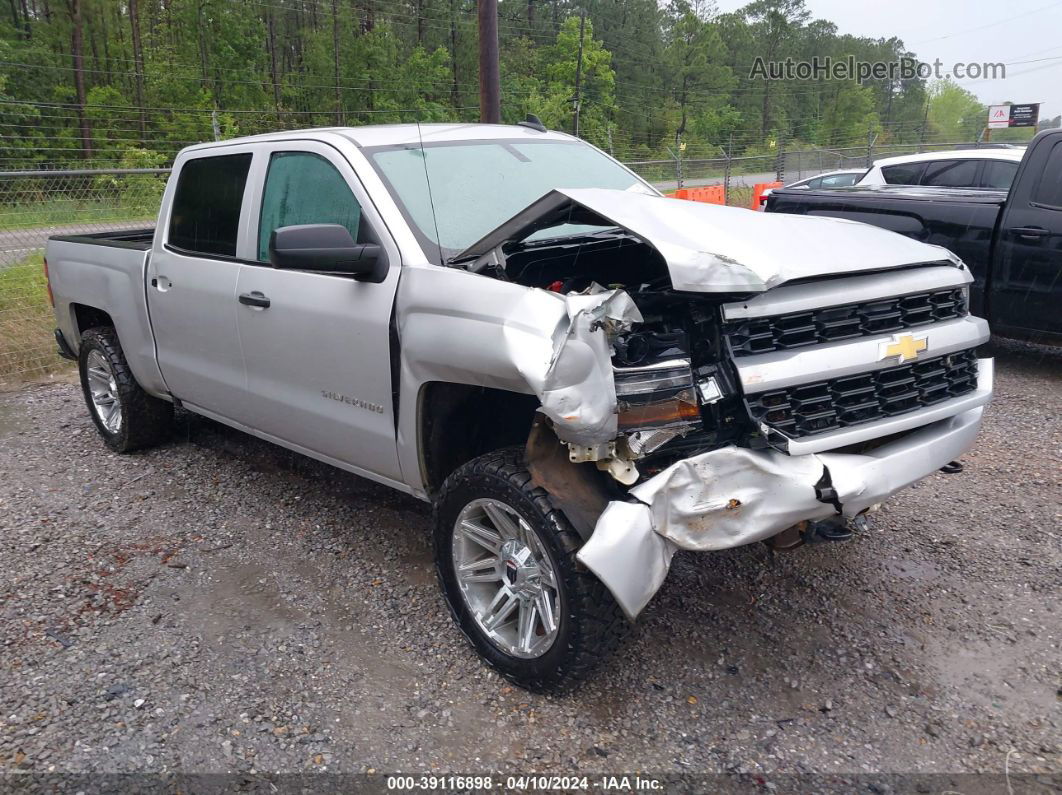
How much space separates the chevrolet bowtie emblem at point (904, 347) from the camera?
9.27 feet

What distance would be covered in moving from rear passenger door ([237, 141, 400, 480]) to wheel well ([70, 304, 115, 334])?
2.19 metres

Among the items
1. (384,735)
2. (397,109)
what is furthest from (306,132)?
(397,109)

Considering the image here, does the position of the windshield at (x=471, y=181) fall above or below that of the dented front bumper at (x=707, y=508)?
above

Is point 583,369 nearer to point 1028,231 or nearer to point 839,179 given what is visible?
point 1028,231

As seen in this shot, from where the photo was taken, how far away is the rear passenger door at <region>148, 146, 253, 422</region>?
4.17 meters

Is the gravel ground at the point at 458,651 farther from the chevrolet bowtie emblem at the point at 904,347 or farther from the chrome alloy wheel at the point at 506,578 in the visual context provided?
the chevrolet bowtie emblem at the point at 904,347

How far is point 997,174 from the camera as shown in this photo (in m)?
8.81

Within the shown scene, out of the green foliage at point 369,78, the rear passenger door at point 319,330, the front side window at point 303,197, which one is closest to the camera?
the rear passenger door at point 319,330

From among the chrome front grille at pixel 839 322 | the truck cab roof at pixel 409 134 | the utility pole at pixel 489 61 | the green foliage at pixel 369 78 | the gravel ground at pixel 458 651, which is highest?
the green foliage at pixel 369 78

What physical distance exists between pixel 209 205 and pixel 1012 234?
18.7 ft

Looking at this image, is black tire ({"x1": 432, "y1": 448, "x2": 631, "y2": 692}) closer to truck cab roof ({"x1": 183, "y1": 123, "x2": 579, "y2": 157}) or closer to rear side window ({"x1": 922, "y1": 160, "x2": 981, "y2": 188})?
truck cab roof ({"x1": 183, "y1": 123, "x2": 579, "y2": 157})


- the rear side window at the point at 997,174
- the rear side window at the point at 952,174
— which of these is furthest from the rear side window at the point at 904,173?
the rear side window at the point at 997,174

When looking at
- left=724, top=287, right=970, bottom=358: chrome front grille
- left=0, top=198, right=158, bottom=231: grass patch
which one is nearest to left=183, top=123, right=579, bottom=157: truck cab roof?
left=724, top=287, right=970, bottom=358: chrome front grille

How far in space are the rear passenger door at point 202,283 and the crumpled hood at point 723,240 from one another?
1.66m
